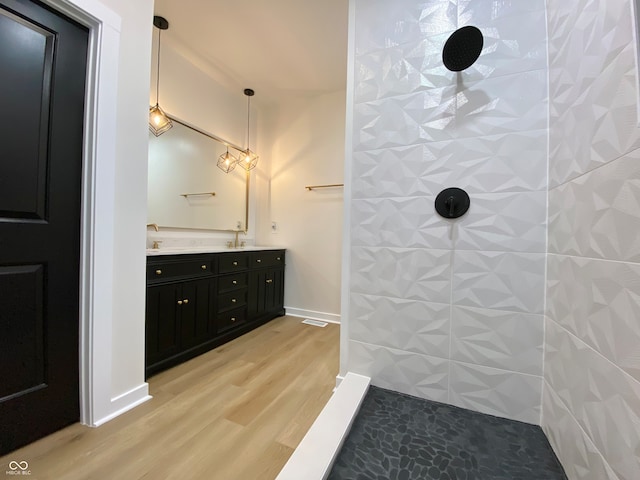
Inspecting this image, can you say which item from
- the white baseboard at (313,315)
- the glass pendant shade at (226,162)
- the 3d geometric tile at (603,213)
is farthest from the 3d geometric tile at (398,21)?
the white baseboard at (313,315)

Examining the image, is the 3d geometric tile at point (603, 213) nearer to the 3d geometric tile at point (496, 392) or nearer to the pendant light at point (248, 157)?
the 3d geometric tile at point (496, 392)

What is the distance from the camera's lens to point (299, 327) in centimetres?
271

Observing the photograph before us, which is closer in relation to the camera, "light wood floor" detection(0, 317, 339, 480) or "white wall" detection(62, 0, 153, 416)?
"light wood floor" detection(0, 317, 339, 480)

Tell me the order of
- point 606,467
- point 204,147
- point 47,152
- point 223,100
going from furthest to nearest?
1. point 223,100
2. point 204,147
3. point 47,152
4. point 606,467

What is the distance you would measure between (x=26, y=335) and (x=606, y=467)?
2061 mm

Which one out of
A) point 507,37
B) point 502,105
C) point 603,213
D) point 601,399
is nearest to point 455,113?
point 502,105

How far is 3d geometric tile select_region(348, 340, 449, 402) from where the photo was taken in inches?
47.6

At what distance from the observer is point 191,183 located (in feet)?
8.25

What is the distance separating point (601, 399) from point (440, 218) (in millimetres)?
774

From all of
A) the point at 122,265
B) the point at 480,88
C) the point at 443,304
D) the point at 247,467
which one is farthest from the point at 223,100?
the point at 247,467

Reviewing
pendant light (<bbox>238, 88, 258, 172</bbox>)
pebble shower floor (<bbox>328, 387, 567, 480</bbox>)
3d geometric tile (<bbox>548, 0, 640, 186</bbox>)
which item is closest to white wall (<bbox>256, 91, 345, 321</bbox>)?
pendant light (<bbox>238, 88, 258, 172</bbox>)

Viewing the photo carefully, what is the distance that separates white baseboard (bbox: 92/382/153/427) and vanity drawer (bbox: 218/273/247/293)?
91 centimetres

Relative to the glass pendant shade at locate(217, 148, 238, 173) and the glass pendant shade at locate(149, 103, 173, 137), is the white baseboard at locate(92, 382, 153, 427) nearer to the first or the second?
the glass pendant shade at locate(149, 103, 173, 137)

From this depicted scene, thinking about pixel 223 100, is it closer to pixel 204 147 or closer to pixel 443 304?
pixel 204 147
